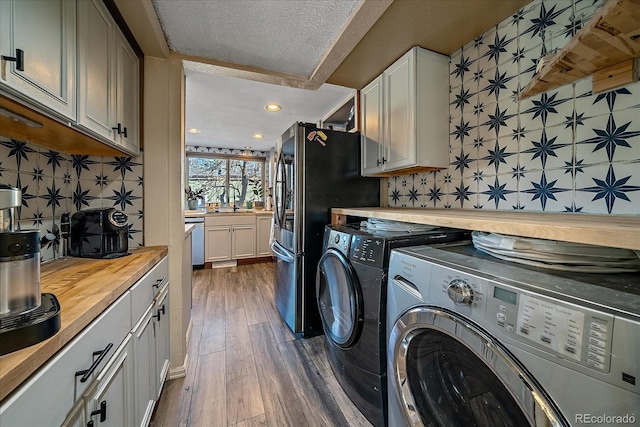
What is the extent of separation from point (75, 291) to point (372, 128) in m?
1.99

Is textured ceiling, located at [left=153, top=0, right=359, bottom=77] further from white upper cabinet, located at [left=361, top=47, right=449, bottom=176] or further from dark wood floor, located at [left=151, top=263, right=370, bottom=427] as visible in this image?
dark wood floor, located at [left=151, top=263, right=370, bottom=427]

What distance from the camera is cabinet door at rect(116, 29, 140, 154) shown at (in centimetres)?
130

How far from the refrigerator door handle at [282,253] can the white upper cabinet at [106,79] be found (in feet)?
4.09

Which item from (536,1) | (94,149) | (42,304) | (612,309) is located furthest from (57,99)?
(536,1)

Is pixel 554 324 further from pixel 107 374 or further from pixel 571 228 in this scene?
pixel 107 374

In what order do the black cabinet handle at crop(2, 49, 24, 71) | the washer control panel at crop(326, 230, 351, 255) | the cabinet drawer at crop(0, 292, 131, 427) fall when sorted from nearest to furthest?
1. the cabinet drawer at crop(0, 292, 131, 427)
2. the black cabinet handle at crop(2, 49, 24, 71)
3. the washer control panel at crop(326, 230, 351, 255)

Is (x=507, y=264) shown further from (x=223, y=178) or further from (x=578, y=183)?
(x=223, y=178)

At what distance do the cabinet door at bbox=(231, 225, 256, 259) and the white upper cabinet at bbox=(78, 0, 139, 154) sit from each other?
2889 mm

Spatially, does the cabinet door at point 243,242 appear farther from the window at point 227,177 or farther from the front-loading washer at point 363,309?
the front-loading washer at point 363,309

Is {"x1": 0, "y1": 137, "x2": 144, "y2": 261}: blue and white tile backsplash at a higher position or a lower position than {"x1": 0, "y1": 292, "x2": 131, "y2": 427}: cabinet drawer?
higher

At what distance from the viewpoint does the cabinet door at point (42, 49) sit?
2.26 feet

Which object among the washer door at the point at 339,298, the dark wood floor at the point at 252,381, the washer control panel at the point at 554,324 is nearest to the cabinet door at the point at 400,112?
the washer door at the point at 339,298

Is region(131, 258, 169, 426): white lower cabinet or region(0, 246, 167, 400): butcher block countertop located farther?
region(131, 258, 169, 426): white lower cabinet

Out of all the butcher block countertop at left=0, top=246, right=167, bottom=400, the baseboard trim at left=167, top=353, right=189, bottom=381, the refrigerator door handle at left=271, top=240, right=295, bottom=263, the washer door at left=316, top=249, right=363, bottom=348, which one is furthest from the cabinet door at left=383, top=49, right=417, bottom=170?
the baseboard trim at left=167, top=353, right=189, bottom=381
